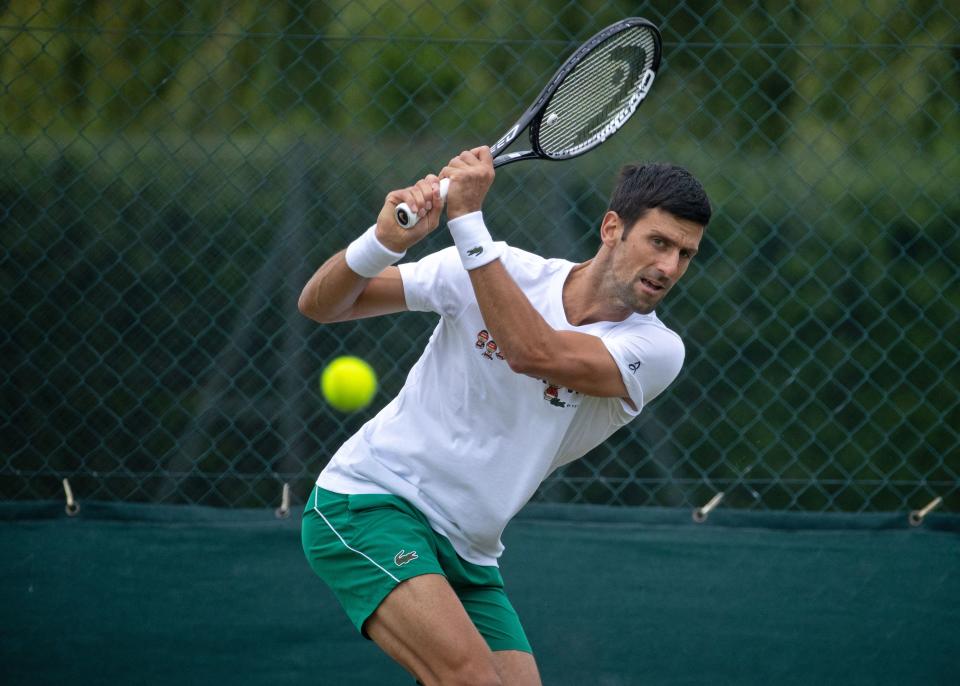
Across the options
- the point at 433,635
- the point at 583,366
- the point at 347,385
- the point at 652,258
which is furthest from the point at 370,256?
the point at 347,385

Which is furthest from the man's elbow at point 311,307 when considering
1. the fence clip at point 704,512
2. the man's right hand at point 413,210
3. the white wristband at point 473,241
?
the fence clip at point 704,512

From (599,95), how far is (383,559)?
1.11m

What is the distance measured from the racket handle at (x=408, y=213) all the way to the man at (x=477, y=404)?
0.28 feet

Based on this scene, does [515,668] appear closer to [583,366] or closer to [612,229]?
[583,366]

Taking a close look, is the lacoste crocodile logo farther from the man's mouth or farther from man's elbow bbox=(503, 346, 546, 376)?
the man's mouth

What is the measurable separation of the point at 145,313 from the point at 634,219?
1686 mm

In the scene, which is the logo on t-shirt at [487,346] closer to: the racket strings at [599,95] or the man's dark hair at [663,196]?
the man's dark hair at [663,196]

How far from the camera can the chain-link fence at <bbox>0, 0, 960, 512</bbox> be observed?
352cm

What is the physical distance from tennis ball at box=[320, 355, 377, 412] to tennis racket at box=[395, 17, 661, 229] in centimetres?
112

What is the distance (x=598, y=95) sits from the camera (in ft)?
8.90

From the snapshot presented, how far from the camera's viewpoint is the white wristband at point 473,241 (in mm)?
2129

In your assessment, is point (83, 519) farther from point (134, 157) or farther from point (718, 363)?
point (718, 363)

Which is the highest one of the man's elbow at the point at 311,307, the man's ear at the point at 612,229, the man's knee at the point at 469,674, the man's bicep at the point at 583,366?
the man's ear at the point at 612,229

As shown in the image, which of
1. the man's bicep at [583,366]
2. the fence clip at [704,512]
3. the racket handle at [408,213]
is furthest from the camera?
the fence clip at [704,512]
